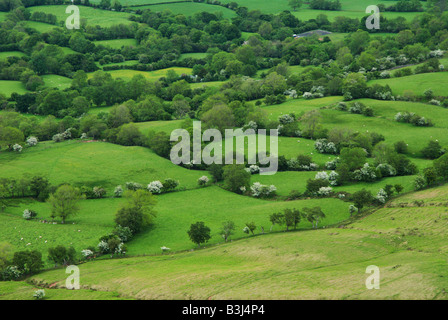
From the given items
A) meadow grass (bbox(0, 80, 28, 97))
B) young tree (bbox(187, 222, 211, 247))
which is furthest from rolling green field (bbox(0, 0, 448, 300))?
meadow grass (bbox(0, 80, 28, 97))

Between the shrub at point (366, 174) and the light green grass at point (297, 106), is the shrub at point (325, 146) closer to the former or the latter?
the shrub at point (366, 174)

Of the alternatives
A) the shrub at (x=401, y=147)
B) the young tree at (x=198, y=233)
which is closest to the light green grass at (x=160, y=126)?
the shrub at (x=401, y=147)

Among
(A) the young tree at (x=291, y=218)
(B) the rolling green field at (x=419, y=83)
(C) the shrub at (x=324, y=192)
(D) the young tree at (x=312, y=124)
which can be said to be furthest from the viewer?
(B) the rolling green field at (x=419, y=83)

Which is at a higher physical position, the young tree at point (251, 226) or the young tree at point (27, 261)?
the young tree at point (251, 226)

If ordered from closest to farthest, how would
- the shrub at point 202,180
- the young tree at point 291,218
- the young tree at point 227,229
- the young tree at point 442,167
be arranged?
1. the young tree at point 227,229
2. the young tree at point 291,218
3. the young tree at point 442,167
4. the shrub at point 202,180

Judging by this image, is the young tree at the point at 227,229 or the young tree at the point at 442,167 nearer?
the young tree at the point at 227,229

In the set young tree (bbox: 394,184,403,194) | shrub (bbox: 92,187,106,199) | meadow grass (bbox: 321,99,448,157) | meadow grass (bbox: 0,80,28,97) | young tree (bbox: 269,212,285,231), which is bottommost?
shrub (bbox: 92,187,106,199)

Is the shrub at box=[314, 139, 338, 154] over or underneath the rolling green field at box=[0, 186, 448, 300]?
over

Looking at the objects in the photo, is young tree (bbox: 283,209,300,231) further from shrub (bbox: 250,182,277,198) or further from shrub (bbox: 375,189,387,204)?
shrub (bbox: 375,189,387,204)
